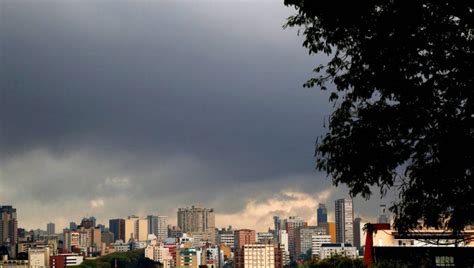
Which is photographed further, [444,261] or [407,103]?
[444,261]

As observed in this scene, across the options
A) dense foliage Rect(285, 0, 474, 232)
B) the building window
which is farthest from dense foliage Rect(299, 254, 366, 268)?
dense foliage Rect(285, 0, 474, 232)

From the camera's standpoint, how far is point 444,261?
3105 inches

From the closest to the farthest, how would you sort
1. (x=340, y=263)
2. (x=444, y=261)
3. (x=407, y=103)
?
1. (x=407, y=103)
2. (x=444, y=261)
3. (x=340, y=263)

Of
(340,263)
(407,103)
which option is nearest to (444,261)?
(340,263)

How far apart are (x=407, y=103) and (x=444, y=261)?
67.1 m

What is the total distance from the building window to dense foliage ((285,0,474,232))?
64939 mm

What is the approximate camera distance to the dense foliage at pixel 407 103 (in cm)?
1455

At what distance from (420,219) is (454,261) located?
210ft

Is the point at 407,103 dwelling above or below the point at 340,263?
above

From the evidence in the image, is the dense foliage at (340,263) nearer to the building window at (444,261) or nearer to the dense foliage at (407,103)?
the building window at (444,261)

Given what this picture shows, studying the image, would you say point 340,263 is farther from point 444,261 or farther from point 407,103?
point 407,103

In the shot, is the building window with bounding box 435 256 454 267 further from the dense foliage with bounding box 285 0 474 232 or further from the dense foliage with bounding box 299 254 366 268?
the dense foliage with bounding box 285 0 474 232

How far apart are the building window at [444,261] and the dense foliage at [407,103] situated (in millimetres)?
64939

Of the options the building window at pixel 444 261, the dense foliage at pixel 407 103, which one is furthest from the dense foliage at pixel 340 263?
the dense foliage at pixel 407 103
